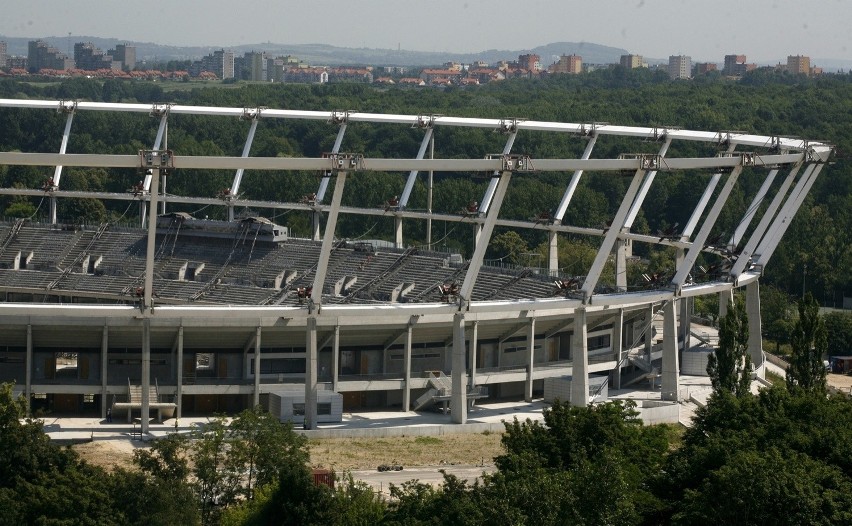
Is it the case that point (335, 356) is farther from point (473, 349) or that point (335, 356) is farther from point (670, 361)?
point (670, 361)

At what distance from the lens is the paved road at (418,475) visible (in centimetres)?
4918

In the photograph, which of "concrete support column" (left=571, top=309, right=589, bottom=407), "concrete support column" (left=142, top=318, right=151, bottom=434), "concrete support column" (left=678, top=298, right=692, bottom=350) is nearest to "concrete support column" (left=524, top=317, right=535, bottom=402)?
"concrete support column" (left=571, top=309, right=589, bottom=407)

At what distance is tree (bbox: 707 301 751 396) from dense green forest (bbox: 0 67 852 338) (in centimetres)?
1828

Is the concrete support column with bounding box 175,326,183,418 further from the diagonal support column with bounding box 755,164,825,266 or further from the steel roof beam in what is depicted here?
the diagonal support column with bounding box 755,164,825,266

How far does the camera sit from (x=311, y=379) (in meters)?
55.4

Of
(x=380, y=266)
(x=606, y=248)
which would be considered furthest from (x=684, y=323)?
(x=380, y=266)

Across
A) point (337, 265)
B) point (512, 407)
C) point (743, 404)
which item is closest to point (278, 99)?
point (337, 265)

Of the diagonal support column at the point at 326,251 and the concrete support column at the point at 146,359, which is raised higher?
the diagonal support column at the point at 326,251

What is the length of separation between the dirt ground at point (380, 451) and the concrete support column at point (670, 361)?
8.45 m

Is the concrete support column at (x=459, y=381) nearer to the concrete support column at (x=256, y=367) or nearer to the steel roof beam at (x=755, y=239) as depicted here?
the concrete support column at (x=256, y=367)

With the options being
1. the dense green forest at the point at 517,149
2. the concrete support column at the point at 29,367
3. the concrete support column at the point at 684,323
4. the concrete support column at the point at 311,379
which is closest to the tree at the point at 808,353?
the concrete support column at the point at 684,323

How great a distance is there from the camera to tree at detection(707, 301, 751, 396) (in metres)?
57.2

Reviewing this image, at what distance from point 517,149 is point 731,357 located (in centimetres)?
8053

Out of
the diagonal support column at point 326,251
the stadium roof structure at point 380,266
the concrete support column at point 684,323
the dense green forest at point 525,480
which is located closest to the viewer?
the dense green forest at point 525,480
